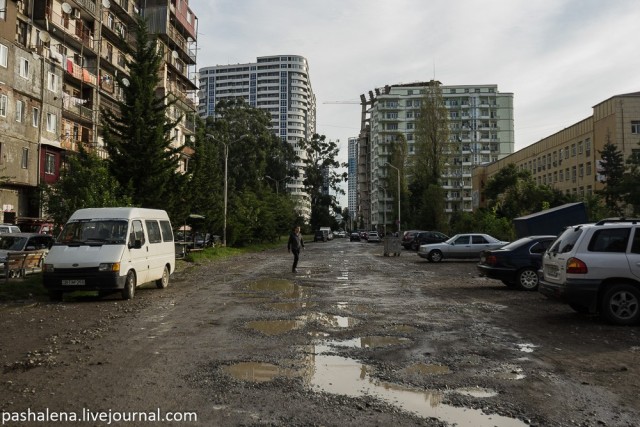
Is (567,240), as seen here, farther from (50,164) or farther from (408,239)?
(408,239)

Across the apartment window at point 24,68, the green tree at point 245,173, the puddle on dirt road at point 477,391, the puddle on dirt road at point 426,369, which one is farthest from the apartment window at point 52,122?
the puddle on dirt road at point 477,391

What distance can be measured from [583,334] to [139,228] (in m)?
10.5

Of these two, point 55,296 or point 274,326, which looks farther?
point 55,296

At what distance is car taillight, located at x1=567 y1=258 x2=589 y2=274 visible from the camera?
945 cm

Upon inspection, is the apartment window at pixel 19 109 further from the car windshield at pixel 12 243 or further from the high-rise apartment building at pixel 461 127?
the high-rise apartment building at pixel 461 127

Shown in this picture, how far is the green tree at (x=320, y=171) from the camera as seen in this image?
319 ft

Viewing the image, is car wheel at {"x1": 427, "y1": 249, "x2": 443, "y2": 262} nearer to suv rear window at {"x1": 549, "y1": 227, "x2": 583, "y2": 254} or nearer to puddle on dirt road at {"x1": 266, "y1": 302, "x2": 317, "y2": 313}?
puddle on dirt road at {"x1": 266, "y1": 302, "x2": 317, "y2": 313}

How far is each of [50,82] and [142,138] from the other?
1185cm

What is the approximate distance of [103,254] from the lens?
12359 millimetres

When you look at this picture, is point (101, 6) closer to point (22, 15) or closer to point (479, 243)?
point (22, 15)

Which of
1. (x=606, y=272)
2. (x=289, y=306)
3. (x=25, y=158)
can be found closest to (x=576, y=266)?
(x=606, y=272)

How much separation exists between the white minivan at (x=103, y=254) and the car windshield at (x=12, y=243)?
5996mm

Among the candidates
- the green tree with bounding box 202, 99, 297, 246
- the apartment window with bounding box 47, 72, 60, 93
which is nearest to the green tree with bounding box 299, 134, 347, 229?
the green tree with bounding box 202, 99, 297, 246

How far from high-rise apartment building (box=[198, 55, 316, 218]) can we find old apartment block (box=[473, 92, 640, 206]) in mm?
102736
